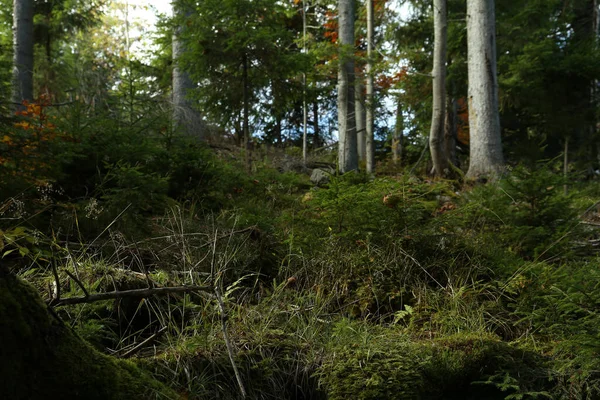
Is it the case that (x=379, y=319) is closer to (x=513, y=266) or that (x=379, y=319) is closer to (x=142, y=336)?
(x=513, y=266)

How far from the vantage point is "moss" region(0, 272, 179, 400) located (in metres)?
1.54

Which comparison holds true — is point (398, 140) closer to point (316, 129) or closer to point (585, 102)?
point (585, 102)

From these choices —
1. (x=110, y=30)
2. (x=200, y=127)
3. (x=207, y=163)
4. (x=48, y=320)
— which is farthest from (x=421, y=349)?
(x=110, y=30)

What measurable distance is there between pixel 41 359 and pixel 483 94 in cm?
861

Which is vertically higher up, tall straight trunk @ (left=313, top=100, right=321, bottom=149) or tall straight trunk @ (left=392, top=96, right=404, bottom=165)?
tall straight trunk @ (left=313, top=100, right=321, bottom=149)

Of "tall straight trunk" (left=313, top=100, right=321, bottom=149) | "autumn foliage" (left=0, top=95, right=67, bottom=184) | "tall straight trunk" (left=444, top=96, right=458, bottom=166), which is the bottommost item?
"autumn foliage" (left=0, top=95, right=67, bottom=184)

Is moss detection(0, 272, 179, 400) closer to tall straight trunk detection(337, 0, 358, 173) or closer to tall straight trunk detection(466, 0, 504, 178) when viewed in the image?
tall straight trunk detection(466, 0, 504, 178)

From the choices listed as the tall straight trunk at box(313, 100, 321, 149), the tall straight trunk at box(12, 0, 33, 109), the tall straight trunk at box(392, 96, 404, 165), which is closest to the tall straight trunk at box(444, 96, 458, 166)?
the tall straight trunk at box(392, 96, 404, 165)

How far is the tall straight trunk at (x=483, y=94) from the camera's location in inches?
340

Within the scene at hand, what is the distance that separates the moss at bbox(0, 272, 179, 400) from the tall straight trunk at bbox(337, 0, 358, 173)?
9.24m

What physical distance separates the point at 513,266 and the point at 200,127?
868cm

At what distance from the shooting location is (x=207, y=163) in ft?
20.5

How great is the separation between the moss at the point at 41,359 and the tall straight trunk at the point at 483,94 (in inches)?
305

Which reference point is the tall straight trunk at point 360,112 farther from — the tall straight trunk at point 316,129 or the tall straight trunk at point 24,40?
the tall straight trunk at point 24,40
